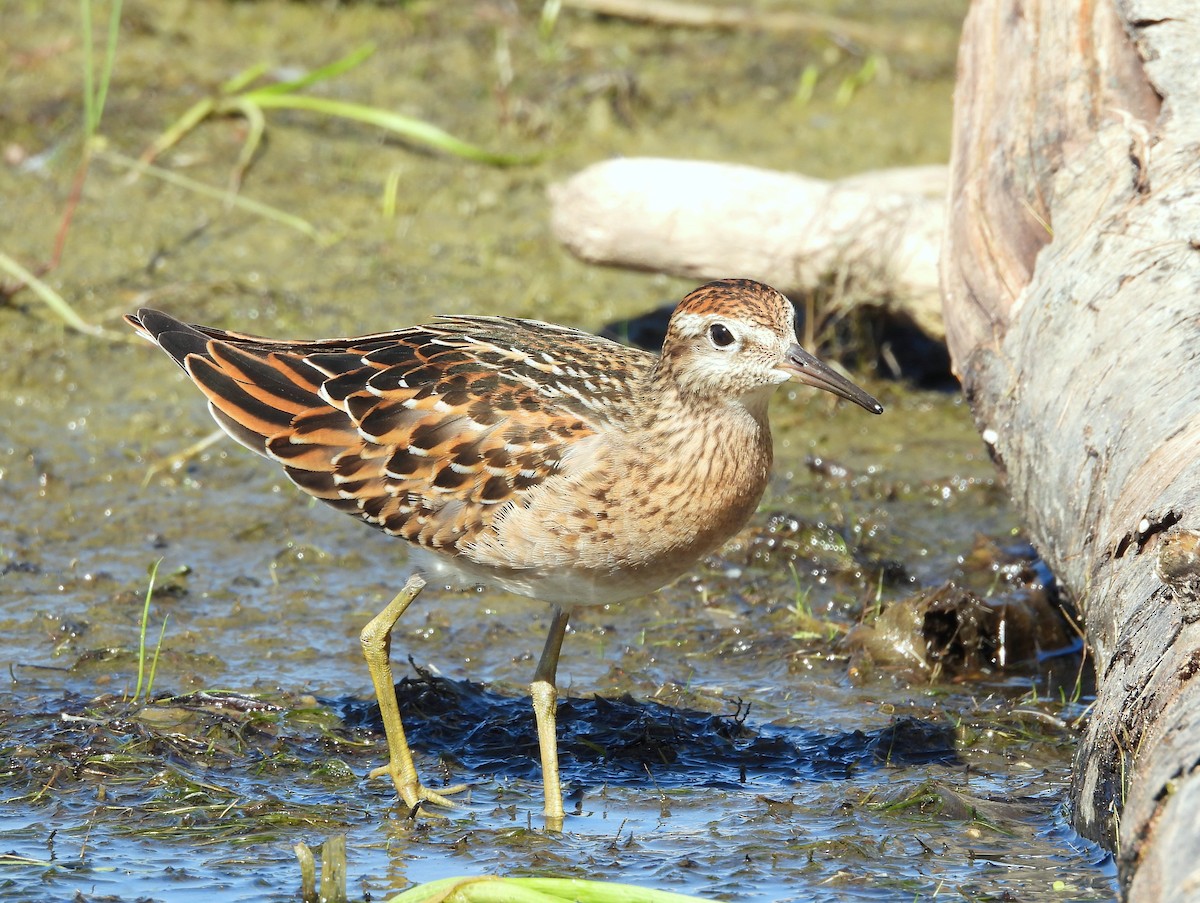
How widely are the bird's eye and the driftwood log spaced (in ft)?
4.16

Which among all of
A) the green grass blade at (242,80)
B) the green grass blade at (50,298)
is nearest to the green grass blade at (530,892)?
the green grass blade at (50,298)

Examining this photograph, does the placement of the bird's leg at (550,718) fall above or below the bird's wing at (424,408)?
below

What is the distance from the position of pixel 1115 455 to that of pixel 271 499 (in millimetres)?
4428

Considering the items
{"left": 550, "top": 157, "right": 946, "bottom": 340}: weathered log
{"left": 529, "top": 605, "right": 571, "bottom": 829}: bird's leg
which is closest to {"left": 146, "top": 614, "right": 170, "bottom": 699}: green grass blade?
{"left": 529, "top": 605, "right": 571, "bottom": 829}: bird's leg

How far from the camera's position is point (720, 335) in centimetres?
Answer: 547

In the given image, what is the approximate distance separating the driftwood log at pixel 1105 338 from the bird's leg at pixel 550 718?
174 cm

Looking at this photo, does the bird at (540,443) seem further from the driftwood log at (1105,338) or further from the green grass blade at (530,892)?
the green grass blade at (530,892)

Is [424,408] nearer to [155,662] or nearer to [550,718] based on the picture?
[550,718]

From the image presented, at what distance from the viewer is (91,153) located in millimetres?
10258

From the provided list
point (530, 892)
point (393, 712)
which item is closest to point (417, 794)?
point (393, 712)

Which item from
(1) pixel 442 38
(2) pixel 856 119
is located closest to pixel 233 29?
(1) pixel 442 38

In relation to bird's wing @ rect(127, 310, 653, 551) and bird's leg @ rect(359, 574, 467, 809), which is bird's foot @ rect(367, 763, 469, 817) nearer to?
bird's leg @ rect(359, 574, 467, 809)

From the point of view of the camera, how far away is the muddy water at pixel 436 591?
5.30m

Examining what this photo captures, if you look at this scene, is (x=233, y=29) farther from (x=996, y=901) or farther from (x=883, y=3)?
(x=996, y=901)
